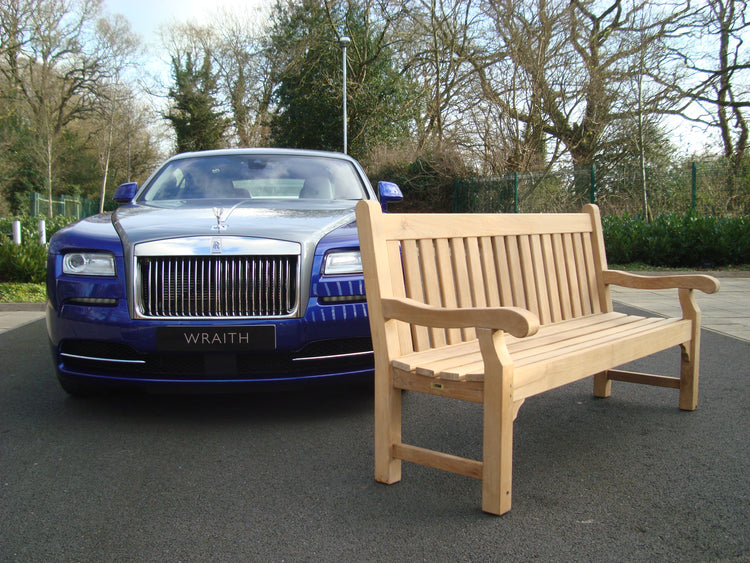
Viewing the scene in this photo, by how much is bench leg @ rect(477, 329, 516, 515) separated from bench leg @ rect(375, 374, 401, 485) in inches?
17.2

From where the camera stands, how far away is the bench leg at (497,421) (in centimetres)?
252

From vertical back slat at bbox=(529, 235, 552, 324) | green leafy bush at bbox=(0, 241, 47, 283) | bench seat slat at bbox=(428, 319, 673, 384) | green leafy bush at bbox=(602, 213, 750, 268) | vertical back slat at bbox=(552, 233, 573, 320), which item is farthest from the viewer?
green leafy bush at bbox=(602, 213, 750, 268)

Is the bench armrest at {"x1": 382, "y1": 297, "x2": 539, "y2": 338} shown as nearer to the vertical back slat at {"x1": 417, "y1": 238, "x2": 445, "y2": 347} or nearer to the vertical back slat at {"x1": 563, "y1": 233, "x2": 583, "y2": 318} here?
the vertical back slat at {"x1": 417, "y1": 238, "x2": 445, "y2": 347}

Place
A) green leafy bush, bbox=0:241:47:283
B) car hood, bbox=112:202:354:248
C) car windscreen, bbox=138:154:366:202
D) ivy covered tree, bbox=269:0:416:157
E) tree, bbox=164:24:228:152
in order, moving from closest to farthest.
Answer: car hood, bbox=112:202:354:248 → car windscreen, bbox=138:154:366:202 → green leafy bush, bbox=0:241:47:283 → ivy covered tree, bbox=269:0:416:157 → tree, bbox=164:24:228:152

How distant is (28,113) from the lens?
1339 inches

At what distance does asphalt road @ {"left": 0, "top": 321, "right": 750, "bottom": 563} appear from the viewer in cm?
236

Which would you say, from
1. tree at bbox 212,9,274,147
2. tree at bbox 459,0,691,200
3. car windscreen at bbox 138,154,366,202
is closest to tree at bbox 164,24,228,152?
tree at bbox 212,9,274,147

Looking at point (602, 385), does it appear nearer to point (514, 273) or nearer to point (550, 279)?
point (550, 279)

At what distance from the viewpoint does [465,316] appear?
2584 mm

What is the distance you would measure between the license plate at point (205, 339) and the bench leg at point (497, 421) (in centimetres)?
136

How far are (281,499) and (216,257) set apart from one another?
4.37 feet

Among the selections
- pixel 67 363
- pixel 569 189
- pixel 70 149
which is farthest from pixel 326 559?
pixel 70 149

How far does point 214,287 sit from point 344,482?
121 centimetres

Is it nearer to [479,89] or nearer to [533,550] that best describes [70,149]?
[479,89]
